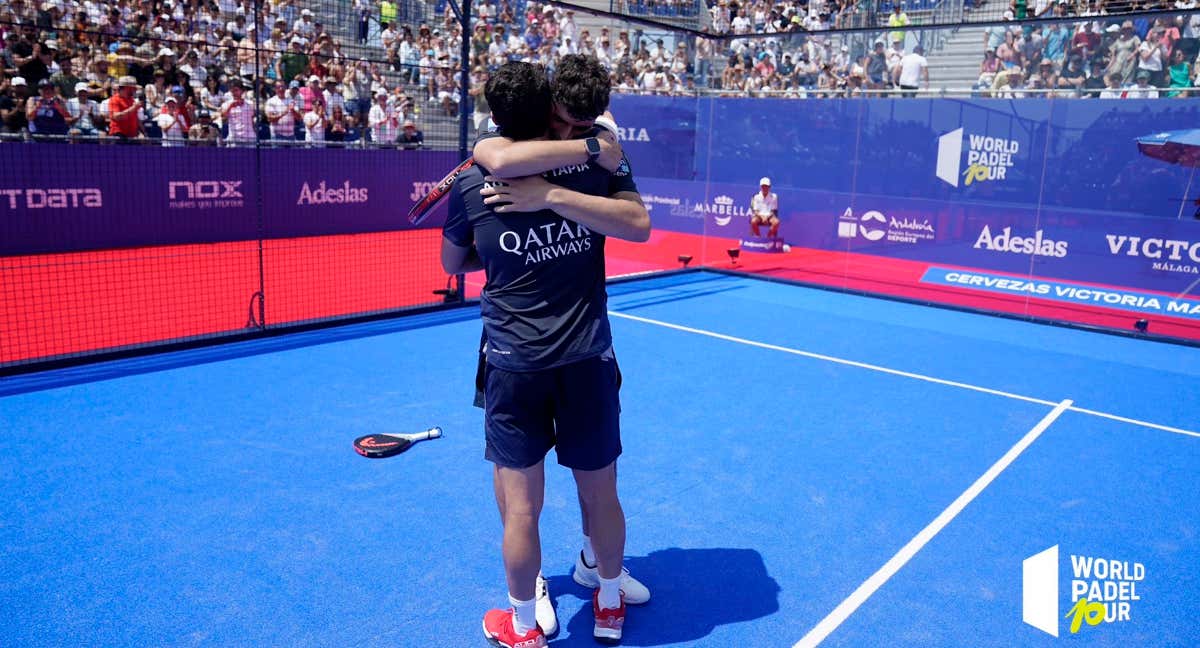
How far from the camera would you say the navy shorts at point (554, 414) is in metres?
3.25

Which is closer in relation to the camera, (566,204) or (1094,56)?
(566,204)

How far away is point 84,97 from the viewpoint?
13.0 meters

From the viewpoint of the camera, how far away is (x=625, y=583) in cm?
401

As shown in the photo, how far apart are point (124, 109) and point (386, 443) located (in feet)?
33.9

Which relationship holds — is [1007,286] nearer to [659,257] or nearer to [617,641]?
[659,257]

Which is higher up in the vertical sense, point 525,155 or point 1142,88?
point 1142,88

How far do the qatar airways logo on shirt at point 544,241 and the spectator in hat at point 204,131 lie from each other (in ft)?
42.2

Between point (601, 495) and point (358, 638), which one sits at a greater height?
point (601, 495)

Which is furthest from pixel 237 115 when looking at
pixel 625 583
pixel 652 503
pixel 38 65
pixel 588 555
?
pixel 625 583

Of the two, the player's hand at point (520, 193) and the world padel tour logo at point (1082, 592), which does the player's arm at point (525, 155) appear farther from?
the world padel tour logo at point (1082, 592)

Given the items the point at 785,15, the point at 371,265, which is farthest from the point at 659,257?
the point at 785,15

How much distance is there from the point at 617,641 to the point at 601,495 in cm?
68

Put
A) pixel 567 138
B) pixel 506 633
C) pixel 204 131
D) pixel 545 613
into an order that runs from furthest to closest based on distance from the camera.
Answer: pixel 204 131 < pixel 545 613 < pixel 506 633 < pixel 567 138

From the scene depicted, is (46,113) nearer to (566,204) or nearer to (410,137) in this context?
(410,137)
